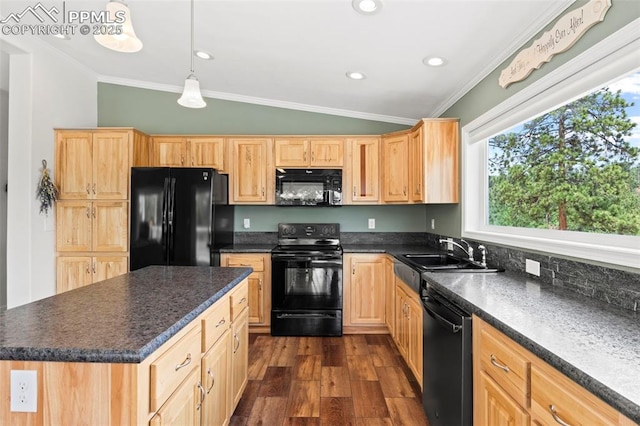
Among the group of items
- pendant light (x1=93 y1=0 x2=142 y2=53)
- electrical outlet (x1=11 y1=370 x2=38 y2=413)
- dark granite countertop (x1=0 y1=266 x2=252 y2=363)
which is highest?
pendant light (x1=93 y1=0 x2=142 y2=53)

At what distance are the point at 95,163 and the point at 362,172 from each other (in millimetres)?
2914

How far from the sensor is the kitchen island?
922 millimetres

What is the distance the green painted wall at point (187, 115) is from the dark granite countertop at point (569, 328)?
118 inches

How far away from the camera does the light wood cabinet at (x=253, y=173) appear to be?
380 centimetres

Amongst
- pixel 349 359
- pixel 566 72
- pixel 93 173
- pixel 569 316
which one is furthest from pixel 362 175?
pixel 93 173

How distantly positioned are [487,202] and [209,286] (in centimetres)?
232

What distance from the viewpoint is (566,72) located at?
5.49 feet

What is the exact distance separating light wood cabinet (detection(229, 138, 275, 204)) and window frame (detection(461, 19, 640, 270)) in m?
2.09

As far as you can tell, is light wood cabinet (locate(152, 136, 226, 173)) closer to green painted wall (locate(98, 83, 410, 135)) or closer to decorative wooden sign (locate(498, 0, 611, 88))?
green painted wall (locate(98, 83, 410, 135))

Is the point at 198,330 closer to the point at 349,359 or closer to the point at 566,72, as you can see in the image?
the point at 349,359

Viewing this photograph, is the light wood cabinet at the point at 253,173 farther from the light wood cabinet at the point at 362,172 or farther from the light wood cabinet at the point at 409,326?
the light wood cabinet at the point at 409,326

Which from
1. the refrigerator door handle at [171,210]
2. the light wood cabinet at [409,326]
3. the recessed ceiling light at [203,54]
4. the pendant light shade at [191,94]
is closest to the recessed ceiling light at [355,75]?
the recessed ceiling light at [203,54]

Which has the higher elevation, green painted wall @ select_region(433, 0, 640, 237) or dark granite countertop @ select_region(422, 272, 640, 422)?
green painted wall @ select_region(433, 0, 640, 237)

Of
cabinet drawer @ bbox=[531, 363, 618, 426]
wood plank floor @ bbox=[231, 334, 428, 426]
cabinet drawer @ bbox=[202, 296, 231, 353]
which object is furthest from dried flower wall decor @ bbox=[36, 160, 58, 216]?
cabinet drawer @ bbox=[531, 363, 618, 426]
